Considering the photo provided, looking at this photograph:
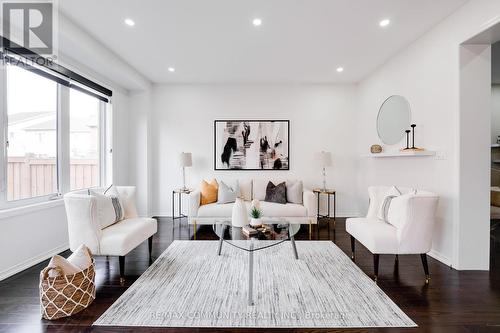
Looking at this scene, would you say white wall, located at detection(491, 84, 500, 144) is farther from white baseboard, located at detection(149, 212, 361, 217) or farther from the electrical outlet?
the electrical outlet

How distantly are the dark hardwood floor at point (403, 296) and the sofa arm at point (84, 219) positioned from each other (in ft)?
1.40

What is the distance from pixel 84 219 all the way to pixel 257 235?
1.72m

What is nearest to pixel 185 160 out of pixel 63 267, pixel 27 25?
pixel 27 25

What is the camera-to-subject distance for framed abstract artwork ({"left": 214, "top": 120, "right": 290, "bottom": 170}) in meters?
4.95

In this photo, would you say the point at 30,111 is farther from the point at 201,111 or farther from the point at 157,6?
the point at 201,111

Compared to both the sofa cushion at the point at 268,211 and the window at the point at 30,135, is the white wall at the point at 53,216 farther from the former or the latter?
the sofa cushion at the point at 268,211

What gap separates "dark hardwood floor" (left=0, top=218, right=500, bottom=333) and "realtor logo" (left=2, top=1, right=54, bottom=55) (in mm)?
2543

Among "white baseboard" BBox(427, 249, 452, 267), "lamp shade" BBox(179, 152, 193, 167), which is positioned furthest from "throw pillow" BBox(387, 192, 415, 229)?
"lamp shade" BBox(179, 152, 193, 167)

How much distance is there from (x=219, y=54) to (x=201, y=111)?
5.21 feet

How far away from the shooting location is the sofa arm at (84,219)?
233cm

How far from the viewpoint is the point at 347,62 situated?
396 cm

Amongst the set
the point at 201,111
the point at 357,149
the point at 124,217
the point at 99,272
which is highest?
the point at 201,111

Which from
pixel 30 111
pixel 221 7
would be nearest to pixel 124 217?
pixel 30 111

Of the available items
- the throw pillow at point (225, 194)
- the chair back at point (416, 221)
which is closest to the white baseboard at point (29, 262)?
the throw pillow at point (225, 194)
